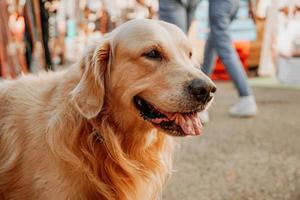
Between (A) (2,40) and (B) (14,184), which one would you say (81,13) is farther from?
(B) (14,184)

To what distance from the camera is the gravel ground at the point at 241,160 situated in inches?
113

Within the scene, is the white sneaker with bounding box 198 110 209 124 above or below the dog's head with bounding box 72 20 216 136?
below

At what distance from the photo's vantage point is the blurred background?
3.05 meters

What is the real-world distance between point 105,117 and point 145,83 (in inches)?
9.2

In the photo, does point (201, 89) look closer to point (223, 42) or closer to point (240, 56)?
point (223, 42)

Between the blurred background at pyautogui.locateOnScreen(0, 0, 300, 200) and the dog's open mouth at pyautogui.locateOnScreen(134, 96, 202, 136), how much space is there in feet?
1.66

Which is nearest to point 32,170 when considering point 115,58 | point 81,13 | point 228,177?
point 115,58

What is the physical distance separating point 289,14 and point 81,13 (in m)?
3.68

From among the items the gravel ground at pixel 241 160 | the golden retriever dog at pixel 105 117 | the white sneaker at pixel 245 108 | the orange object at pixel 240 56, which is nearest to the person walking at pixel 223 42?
the white sneaker at pixel 245 108

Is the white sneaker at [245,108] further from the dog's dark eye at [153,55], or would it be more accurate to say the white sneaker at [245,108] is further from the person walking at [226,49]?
the dog's dark eye at [153,55]

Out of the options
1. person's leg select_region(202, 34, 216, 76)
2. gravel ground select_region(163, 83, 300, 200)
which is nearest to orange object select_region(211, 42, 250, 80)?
gravel ground select_region(163, 83, 300, 200)

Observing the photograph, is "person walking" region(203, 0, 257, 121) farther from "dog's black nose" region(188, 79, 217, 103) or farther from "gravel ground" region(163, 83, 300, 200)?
"dog's black nose" region(188, 79, 217, 103)

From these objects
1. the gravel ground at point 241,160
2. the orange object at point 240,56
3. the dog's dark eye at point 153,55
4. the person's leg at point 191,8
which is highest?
the dog's dark eye at point 153,55

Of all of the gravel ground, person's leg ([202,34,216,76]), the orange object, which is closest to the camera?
the gravel ground
